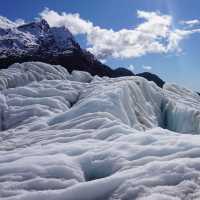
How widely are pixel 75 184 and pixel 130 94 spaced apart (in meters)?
21.4

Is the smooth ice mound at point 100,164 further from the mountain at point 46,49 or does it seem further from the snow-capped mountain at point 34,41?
the snow-capped mountain at point 34,41

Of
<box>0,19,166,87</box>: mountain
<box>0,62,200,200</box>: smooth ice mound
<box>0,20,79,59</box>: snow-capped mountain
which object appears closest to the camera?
<box>0,62,200,200</box>: smooth ice mound

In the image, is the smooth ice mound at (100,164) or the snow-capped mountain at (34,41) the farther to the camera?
the snow-capped mountain at (34,41)

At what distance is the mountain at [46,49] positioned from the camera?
104000 mm

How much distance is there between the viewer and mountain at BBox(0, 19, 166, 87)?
104 m

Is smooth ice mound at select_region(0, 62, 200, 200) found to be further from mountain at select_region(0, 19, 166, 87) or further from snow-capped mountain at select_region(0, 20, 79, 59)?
snow-capped mountain at select_region(0, 20, 79, 59)

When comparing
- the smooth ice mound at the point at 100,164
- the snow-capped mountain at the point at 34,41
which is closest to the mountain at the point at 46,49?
the snow-capped mountain at the point at 34,41

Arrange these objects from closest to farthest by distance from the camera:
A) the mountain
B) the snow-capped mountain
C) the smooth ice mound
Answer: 1. the smooth ice mound
2. the mountain
3. the snow-capped mountain

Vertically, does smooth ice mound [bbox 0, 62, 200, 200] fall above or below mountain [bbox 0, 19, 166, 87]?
below

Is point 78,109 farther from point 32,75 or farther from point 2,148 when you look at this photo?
point 32,75

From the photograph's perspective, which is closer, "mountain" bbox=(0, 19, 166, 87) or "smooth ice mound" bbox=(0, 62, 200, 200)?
"smooth ice mound" bbox=(0, 62, 200, 200)

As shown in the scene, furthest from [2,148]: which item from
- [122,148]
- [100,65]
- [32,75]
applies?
[100,65]

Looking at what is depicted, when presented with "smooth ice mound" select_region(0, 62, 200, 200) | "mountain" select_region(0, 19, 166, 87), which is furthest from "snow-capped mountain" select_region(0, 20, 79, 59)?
"smooth ice mound" select_region(0, 62, 200, 200)

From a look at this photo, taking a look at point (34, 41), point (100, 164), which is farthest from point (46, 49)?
point (100, 164)
